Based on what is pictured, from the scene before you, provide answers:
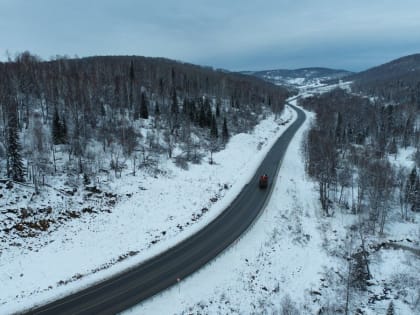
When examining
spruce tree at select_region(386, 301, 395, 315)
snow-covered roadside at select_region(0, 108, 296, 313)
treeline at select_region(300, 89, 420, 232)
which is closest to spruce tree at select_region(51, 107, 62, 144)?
snow-covered roadside at select_region(0, 108, 296, 313)

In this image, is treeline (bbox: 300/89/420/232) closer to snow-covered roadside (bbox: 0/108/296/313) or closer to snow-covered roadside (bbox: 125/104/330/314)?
snow-covered roadside (bbox: 125/104/330/314)

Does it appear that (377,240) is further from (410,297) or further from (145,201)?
(145,201)

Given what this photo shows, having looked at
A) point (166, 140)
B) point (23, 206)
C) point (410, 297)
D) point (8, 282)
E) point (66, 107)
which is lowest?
point (410, 297)

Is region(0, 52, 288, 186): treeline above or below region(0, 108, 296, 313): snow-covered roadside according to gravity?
above

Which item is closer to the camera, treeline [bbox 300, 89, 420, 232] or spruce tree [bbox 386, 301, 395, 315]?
spruce tree [bbox 386, 301, 395, 315]

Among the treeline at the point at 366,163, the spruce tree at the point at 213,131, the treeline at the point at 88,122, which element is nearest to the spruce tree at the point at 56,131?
the treeline at the point at 88,122

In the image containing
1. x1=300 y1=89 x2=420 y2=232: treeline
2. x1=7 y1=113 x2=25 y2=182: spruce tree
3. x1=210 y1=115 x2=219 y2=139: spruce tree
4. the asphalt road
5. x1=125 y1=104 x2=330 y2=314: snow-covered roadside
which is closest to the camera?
the asphalt road

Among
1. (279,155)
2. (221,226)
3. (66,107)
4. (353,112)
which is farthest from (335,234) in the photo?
(353,112)
